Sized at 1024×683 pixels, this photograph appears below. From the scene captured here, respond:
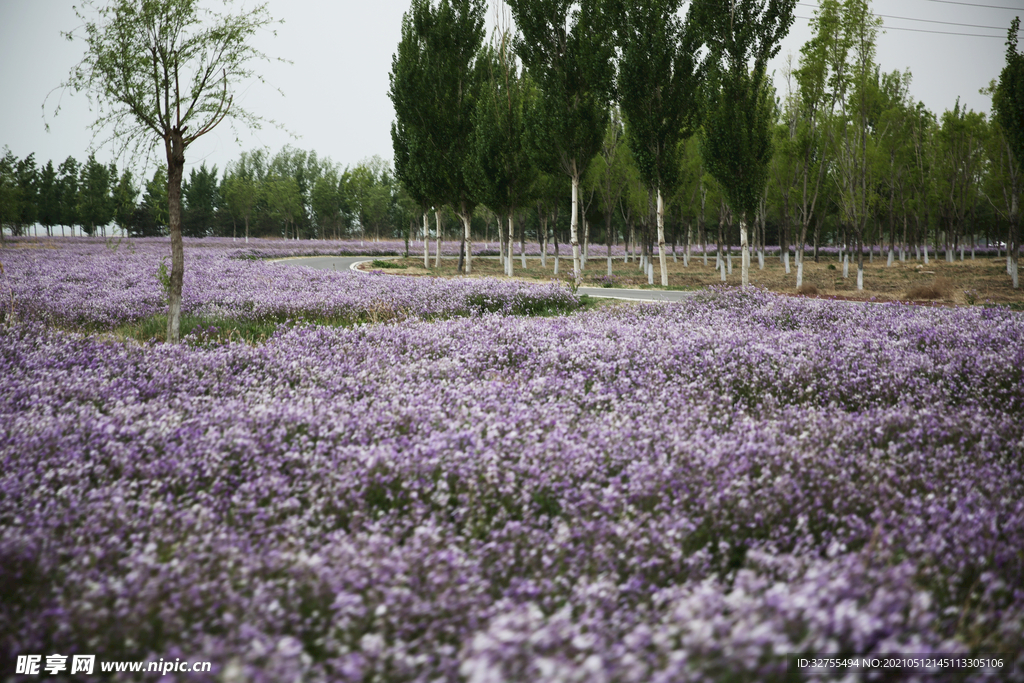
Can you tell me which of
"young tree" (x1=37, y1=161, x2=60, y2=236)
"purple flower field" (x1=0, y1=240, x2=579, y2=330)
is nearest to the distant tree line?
"young tree" (x1=37, y1=161, x2=60, y2=236)

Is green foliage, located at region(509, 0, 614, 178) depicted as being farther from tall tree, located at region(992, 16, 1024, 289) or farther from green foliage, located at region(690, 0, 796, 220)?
tall tree, located at region(992, 16, 1024, 289)

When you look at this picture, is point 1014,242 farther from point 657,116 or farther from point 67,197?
point 67,197

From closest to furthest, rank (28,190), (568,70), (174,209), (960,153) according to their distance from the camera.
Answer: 1. (174,209)
2. (568,70)
3. (960,153)
4. (28,190)

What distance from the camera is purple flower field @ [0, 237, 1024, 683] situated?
1914 mm

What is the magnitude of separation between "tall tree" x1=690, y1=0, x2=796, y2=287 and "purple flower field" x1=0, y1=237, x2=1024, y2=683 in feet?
52.6

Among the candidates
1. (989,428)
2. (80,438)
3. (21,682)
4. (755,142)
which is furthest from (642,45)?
(21,682)

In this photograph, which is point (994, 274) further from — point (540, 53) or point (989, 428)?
point (989, 428)

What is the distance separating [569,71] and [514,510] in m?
22.0

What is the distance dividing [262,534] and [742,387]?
16.2 feet

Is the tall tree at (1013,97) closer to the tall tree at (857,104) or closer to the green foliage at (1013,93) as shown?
the green foliage at (1013,93)

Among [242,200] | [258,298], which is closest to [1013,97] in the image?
[258,298]

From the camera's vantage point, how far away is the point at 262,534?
9.71 feet

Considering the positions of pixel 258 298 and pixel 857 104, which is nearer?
pixel 258 298

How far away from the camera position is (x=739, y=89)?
2066cm
